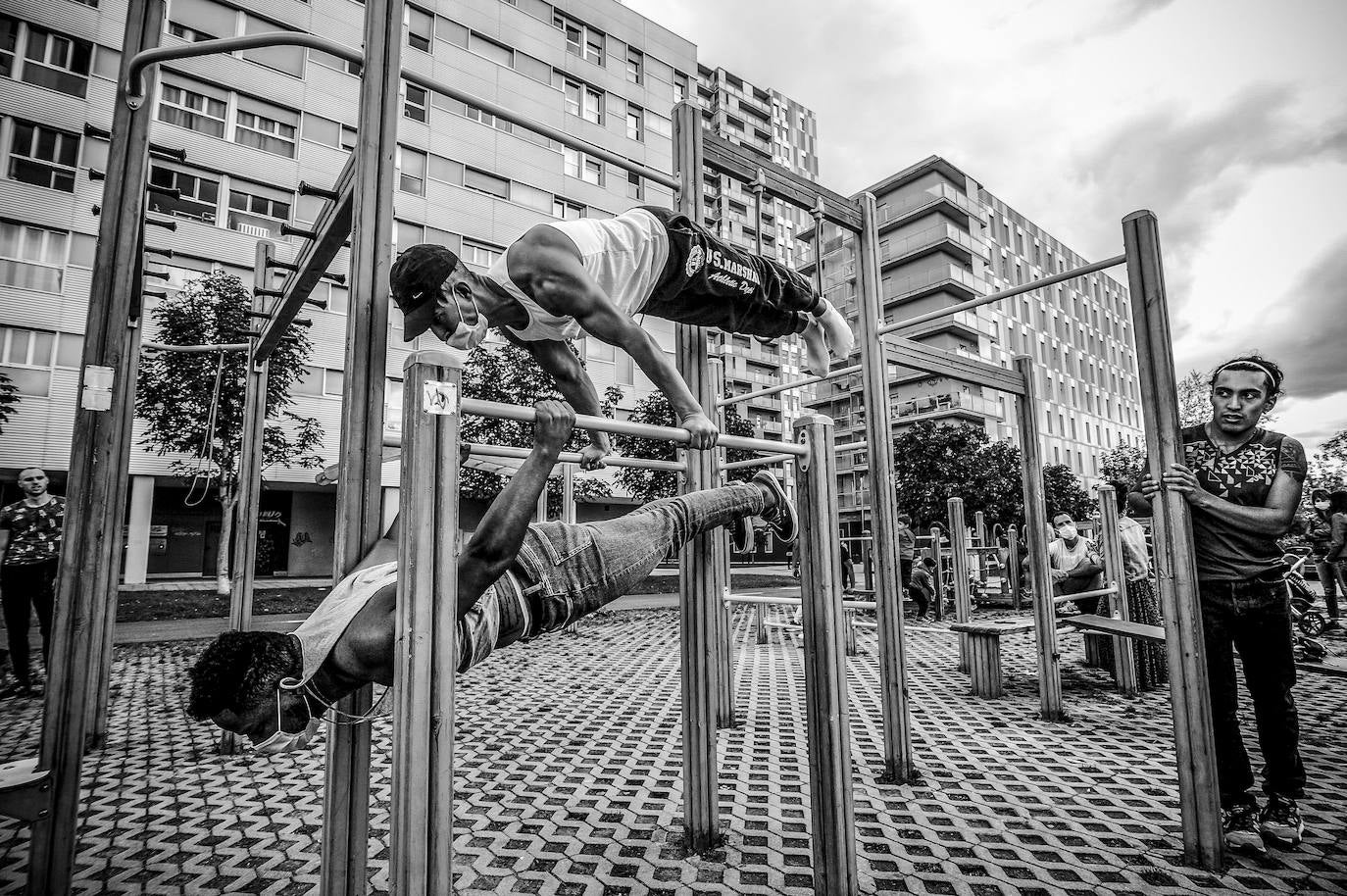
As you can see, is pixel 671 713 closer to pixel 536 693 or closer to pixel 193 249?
pixel 536 693

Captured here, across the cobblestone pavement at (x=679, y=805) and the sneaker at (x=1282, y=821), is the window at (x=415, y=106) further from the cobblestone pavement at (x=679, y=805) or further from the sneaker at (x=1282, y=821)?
the sneaker at (x=1282, y=821)

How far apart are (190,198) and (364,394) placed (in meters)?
19.2

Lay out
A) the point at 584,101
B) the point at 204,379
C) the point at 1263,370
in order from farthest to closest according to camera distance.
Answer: the point at 584,101 → the point at 204,379 → the point at 1263,370

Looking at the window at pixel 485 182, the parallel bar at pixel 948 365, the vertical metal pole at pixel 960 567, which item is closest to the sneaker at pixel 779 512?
the parallel bar at pixel 948 365

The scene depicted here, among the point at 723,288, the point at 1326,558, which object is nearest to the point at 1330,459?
the point at 1326,558

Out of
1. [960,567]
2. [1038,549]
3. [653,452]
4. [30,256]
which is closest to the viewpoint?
[1038,549]

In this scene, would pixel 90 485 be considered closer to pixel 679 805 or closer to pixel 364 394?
pixel 364 394

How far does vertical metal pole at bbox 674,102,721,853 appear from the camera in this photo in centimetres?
287

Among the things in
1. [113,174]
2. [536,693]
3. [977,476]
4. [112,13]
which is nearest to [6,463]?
[112,13]

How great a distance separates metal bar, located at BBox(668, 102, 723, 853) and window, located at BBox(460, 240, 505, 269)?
713 inches

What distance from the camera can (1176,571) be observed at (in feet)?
9.44

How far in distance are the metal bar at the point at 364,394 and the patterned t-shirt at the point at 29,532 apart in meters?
4.89

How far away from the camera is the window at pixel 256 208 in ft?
57.4

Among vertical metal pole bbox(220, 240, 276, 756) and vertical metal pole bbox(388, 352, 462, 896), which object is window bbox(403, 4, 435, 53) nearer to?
vertical metal pole bbox(220, 240, 276, 756)
